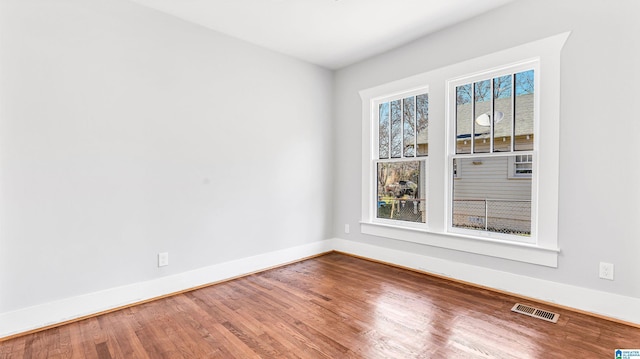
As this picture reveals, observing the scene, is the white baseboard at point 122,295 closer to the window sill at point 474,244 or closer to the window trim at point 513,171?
the window sill at point 474,244

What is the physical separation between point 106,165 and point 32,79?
2.58 feet

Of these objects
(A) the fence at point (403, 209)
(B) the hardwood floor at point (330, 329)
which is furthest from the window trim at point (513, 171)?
(B) the hardwood floor at point (330, 329)

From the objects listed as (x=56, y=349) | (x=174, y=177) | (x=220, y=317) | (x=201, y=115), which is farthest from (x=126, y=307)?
(x=201, y=115)

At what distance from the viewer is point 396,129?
13.0 feet

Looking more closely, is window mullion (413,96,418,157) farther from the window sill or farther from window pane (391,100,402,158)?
the window sill

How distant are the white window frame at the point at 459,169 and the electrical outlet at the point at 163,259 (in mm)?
2485

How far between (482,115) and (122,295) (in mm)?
3915

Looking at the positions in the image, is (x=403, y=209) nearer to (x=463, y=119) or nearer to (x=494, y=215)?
(x=494, y=215)

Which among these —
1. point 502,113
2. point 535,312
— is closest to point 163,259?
point 535,312

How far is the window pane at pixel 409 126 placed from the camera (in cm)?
373

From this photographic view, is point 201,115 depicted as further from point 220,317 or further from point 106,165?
point 220,317

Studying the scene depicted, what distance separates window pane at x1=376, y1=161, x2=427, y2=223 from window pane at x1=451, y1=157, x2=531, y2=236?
452 millimetres

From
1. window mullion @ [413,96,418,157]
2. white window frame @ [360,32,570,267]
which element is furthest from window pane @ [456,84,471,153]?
window mullion @ [413,96,418,157]

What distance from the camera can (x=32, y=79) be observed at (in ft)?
7.31
